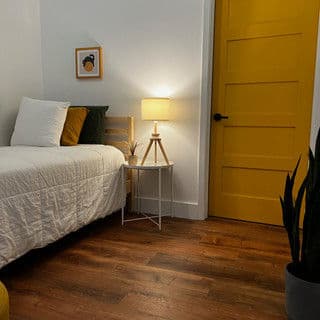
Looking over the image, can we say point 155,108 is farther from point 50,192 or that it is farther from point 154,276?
point 154,276

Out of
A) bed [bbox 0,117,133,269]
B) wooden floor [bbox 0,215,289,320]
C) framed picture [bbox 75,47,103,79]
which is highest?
framed picture [bbox 75,47,103,79]

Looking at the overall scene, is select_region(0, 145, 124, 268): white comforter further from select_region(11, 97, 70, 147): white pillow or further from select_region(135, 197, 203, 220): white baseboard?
select_region(135, 197, 203, 220): white baseboard

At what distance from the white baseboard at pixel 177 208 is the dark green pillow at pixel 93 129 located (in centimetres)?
71

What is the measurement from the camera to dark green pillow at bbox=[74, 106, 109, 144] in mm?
2760

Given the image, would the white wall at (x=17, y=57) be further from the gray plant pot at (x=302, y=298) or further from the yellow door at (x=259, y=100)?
the gray plant pot at (x=302, y=298)

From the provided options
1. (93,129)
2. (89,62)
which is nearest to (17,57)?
(89,62)

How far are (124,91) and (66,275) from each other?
173 centimetres

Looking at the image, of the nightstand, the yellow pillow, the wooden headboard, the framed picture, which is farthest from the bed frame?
the framed picture

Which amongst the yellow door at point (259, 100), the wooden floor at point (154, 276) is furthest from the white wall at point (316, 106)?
the wooden floor at point (154, 276)

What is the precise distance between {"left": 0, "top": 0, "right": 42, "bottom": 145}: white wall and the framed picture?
49 centimetres

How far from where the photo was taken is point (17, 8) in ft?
9.76

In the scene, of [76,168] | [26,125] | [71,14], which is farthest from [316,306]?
[71,14]

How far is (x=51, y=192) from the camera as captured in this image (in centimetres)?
191

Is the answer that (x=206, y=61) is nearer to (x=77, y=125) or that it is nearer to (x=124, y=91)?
(x=124, y=91)
